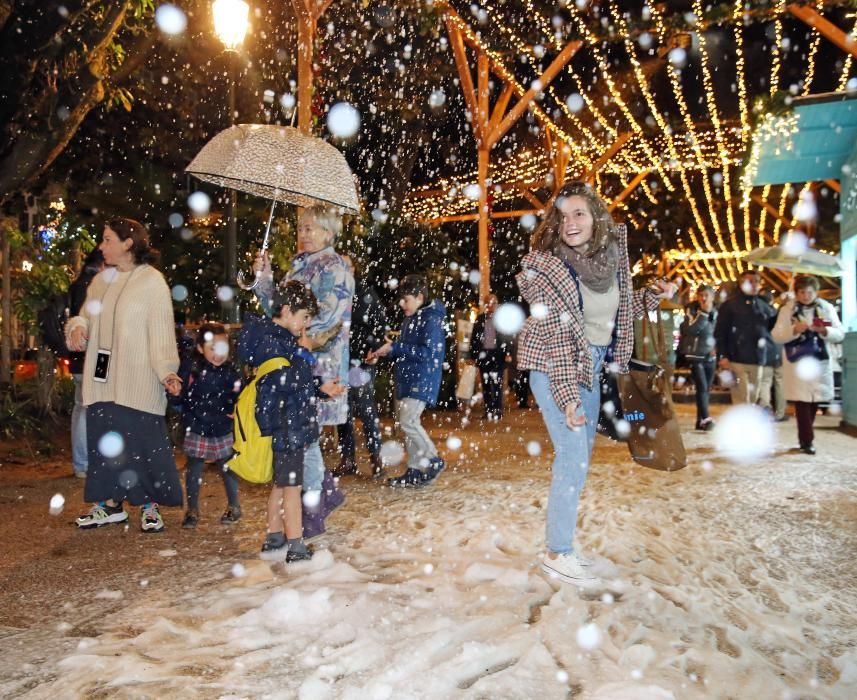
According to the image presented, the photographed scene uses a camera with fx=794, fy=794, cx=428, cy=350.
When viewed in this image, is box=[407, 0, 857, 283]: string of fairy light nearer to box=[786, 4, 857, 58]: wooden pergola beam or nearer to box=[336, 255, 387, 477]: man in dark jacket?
box=[786, 4, 857, 58]: wooden pergola beam

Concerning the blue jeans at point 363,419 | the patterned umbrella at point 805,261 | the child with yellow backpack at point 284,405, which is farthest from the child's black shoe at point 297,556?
the patterned umbrella at point 805,261

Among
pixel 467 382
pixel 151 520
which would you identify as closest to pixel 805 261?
pixel 467 382

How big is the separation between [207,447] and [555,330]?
260cm

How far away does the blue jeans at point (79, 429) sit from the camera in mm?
6684

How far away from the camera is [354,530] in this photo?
502cm

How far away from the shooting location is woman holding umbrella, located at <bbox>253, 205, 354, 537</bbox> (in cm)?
475

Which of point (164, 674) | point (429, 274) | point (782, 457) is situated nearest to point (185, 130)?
point (429, 274)

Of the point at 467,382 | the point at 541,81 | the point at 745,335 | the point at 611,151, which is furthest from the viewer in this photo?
the point at 611,151

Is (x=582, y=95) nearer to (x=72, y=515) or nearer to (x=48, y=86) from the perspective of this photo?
(x=48, y=86)

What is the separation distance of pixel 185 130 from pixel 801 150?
9123 millimetres

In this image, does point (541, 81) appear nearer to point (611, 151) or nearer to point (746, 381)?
point (611, 151)

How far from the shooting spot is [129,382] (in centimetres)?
503

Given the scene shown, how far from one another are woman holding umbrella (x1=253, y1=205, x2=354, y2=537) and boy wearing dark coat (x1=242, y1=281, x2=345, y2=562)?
0.26m

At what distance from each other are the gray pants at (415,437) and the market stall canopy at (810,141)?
6710 mm
